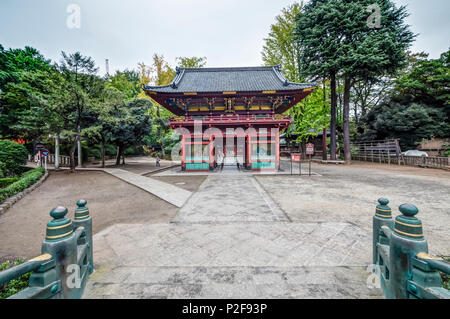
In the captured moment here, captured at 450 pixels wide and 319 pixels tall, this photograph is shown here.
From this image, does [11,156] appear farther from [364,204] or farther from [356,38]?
[356,38]

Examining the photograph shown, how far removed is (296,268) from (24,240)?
18.3 ft

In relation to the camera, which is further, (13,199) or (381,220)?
(13,199)

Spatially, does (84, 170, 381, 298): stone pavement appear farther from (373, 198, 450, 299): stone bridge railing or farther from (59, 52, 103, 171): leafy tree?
(59, 52, 103, 171): leafy tree

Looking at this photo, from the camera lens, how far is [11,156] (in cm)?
1094

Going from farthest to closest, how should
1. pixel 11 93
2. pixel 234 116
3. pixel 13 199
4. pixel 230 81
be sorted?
pixel 230 81 → pixel 11 93 → pixel 234 116 → pixel 13 199

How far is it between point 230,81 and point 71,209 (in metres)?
14.6

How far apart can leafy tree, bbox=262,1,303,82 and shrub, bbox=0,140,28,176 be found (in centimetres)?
2250

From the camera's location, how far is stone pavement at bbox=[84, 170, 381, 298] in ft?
6.79

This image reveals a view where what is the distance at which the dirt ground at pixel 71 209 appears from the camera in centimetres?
389

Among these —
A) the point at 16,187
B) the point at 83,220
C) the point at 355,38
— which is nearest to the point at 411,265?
the point at 83,220

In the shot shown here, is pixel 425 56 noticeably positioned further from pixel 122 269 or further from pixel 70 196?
pixel 70 196

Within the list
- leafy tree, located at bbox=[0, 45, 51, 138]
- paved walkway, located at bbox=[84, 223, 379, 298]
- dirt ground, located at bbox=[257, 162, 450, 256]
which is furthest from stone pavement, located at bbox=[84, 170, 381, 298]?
leafy tree, located at bbox=[0, 45, 51, 138]

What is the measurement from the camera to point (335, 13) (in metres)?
15.0

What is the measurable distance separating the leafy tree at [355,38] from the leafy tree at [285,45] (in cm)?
269
